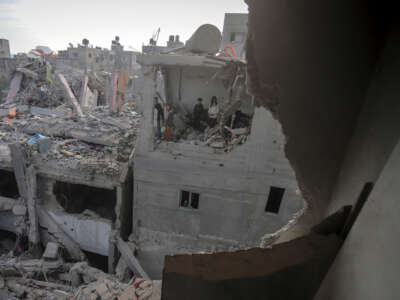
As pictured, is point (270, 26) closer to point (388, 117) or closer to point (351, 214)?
point (388, 117)

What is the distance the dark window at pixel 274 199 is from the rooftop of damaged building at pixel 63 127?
5.37 meters

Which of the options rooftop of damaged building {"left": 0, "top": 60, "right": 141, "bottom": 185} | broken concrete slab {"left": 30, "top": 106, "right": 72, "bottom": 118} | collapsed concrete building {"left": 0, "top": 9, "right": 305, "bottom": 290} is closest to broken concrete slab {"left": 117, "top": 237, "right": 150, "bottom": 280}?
collapsed concrete building {"left": 0, "top": 9, "right": 305, "bottom": 290}

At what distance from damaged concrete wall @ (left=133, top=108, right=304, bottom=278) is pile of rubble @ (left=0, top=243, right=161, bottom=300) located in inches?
77.9

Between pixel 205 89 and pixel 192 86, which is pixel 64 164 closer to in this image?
pixel 192 86

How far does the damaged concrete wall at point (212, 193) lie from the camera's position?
738 centimetres

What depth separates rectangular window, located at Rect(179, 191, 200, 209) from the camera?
27.1ft

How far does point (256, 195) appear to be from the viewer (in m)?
7.77

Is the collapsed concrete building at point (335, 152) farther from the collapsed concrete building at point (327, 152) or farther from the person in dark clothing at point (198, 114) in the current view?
the person in dark clothing at point (198, 114)

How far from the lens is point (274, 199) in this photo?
7898 millimetres

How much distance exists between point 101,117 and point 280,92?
13063mm

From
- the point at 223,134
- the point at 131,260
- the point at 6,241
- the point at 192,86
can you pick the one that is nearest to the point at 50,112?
the point at 6,241

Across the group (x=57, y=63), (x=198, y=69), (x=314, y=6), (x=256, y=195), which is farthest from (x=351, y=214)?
(x=57, y=63)

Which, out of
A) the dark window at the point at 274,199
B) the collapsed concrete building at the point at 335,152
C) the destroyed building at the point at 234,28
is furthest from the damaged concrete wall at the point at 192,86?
the collapsed concrete building at the point at 335,152

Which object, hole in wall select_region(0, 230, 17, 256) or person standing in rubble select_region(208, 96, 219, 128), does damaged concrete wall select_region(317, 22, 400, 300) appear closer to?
person standing in rubble select_region(208, 96, 219, 128)
